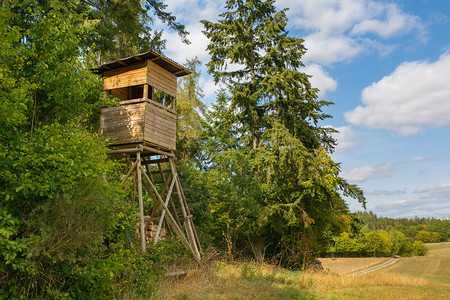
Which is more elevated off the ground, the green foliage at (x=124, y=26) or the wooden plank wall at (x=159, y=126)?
the green foliage at (x=124, y=26)

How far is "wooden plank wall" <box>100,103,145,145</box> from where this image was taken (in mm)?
11172

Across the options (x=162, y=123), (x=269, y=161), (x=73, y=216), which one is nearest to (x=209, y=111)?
(x=269, y=161)

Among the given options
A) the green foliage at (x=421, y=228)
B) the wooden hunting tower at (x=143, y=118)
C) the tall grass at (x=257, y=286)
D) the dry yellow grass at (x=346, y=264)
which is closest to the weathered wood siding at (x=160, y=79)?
the wooden hunting tower at (x=143, y=118)

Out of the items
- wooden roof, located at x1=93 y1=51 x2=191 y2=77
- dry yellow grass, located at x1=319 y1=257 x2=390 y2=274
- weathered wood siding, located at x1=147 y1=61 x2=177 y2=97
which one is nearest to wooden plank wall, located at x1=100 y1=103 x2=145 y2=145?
weathered wood siding, located at x1=147 y1=61 x2=177 y2=97

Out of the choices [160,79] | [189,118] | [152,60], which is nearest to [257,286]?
[160,79]

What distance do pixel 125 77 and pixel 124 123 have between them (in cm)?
180

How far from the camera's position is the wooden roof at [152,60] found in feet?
37.9

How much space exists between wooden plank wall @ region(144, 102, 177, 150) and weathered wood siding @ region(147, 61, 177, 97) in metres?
0.85

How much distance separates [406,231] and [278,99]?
4288 inches

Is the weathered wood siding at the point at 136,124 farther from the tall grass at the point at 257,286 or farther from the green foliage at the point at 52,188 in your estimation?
the tall grass at the point at 257,286

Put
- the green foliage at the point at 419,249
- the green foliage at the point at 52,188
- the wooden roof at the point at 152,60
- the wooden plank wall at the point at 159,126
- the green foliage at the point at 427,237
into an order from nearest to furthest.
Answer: the green foliage at the point at 52,188 < the wooden plank wall at the point at 159,126 < the wooden roof at the point at 152,60 < the green foliage at the point at 419,249 < the green foliage at the point at 427,237

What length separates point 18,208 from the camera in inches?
233

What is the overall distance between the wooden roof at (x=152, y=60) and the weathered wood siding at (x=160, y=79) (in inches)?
6.3

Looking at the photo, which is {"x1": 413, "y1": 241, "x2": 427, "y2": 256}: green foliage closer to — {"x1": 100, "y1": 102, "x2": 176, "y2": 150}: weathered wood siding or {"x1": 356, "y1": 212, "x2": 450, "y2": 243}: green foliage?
{"x1": 356, "y1": 212, "x2": 450, "y2": 243}: green foliage
